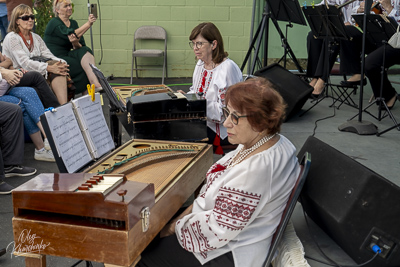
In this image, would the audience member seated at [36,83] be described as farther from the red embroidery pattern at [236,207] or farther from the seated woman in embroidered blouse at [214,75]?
the red embroidery pattern at [236,207]

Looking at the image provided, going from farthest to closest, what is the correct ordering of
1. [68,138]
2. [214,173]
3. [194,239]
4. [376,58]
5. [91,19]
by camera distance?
1. [91,19]
2. [376,58]
3. [68,138]
4. [214,173]
5. [194,239]

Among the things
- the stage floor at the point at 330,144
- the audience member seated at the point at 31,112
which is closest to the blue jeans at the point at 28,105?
the audience member seated at the point at 31,112

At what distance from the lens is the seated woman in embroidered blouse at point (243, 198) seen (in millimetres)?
1832

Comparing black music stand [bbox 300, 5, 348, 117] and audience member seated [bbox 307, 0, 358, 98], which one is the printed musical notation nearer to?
black music stand [bbox 300, 5, 348, 117]

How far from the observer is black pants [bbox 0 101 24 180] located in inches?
160

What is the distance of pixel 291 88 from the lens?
17.9 feet

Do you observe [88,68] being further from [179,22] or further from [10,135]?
[179,22]

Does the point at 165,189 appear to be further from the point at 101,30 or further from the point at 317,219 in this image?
the point at 101,30

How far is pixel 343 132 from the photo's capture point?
203 inches

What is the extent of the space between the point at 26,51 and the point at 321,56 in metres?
3.64

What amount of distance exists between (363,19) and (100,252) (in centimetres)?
445

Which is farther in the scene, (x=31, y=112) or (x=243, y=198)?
(x=31, y=112)

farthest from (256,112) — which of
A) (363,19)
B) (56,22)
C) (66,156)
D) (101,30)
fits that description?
(101,30)

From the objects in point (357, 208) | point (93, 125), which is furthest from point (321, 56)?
point (357, 208)
